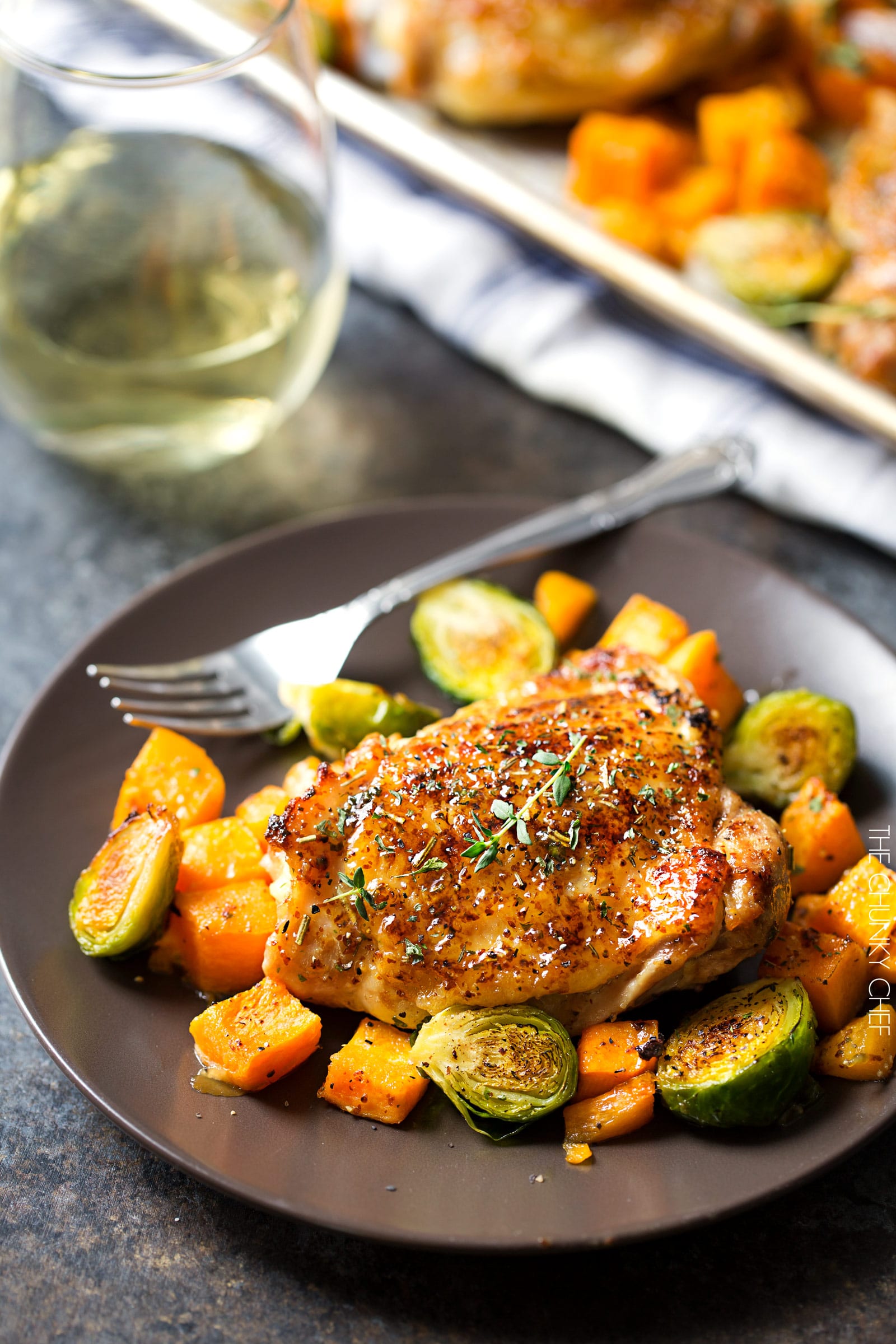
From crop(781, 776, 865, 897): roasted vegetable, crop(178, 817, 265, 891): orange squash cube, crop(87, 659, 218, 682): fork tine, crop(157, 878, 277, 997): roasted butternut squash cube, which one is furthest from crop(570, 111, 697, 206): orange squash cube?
crop(157, 878, 277, 997): roasted butternut squash cube

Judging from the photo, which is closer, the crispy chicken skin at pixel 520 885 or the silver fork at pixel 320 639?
the crispy chicken skin at pixel 520 885

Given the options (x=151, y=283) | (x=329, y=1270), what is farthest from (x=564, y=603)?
(x=329, y=1270)

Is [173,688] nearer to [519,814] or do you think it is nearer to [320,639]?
[320,639]

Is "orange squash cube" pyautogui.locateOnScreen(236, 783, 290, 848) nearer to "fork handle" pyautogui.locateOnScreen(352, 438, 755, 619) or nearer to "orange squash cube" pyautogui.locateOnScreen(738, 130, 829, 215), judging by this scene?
"fork handle" pyautogui.locateOnScreen(352, 438, 755, 619)

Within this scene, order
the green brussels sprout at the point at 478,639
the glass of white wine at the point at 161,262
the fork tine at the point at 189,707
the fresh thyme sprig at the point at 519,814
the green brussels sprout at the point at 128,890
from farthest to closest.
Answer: the glass of white wine at the point at 161,262 < the green brussels sprout at the point at 478,639 < the fork tine at the point at 189,707 < the green brussels sprout at the point at 128,890 < the fresh thyme sprig at the point at 519,814

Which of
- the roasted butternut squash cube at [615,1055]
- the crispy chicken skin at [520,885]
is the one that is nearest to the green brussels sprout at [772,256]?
the crispy chicken skin at [520,885]

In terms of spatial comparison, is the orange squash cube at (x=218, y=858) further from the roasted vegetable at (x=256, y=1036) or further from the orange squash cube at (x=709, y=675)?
the orange squash cube at (x=709, y=675)
